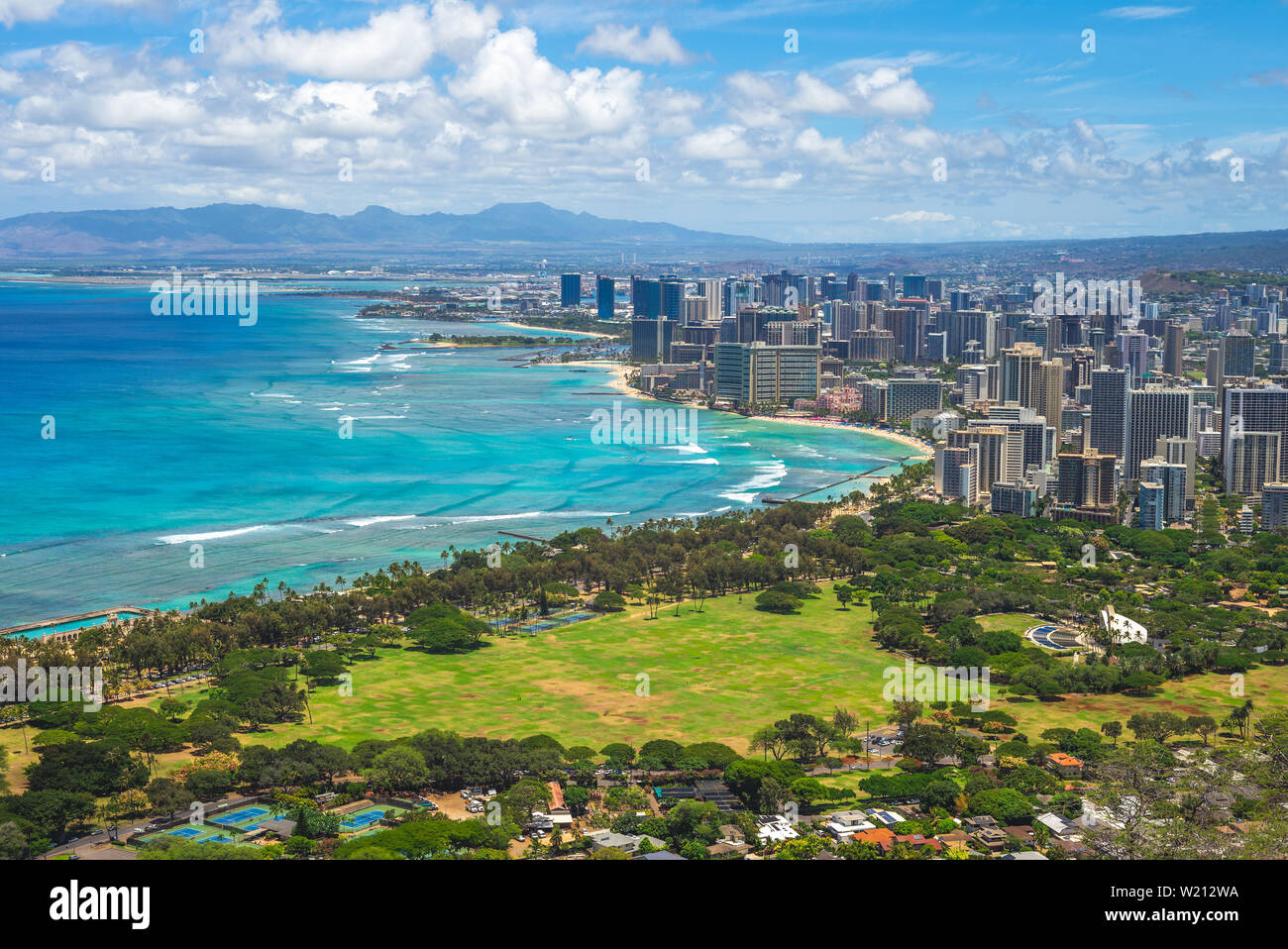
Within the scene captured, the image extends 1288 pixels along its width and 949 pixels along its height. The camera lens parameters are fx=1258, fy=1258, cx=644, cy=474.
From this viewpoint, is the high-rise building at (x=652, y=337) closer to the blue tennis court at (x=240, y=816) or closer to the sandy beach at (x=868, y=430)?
the sandy beach at (x=868, y=430)

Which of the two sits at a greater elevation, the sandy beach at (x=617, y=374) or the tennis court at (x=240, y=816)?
the sandy beach at (x=617, y=374)

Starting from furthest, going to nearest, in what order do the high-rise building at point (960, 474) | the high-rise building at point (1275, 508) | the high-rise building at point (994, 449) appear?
the high-rise building at point (994, 449) < the high-rise building at point (960, 474) < the high-rise building at point (1275, 508)

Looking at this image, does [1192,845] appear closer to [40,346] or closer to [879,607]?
[879,607]

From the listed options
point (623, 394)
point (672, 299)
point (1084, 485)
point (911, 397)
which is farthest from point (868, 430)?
point (672, 299)

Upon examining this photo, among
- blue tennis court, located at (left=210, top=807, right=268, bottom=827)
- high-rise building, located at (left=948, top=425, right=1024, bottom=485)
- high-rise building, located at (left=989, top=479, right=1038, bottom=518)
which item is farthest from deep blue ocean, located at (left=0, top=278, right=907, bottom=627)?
blue tennis court, located at (left=210, top=807, right=268, bottom=827)

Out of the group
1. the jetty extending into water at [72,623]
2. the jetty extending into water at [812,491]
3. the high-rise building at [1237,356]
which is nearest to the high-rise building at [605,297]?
the high-rise building at [1237,356]

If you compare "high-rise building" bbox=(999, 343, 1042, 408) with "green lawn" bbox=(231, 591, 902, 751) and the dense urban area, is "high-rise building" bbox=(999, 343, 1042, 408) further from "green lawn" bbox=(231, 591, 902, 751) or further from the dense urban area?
"green lawn" bbox=(231, 591, 902, 751)
